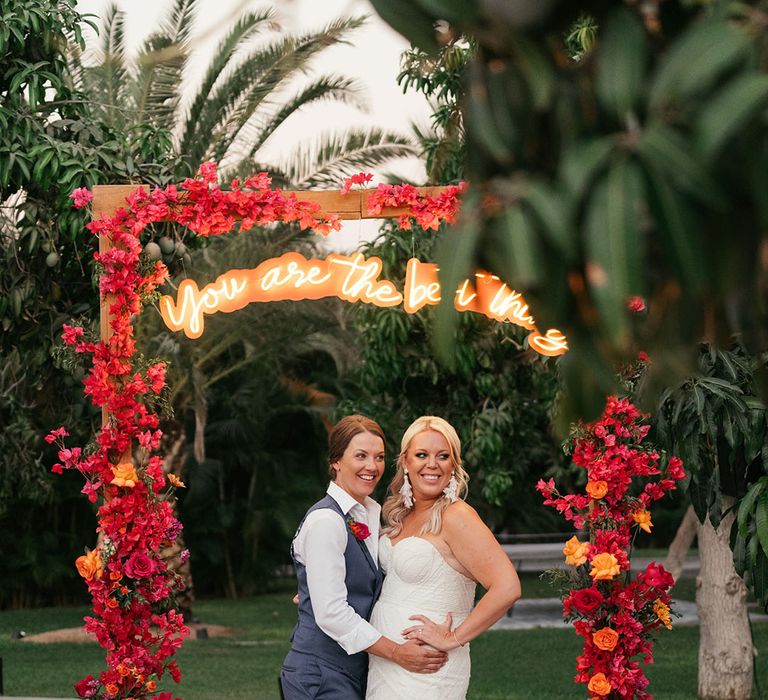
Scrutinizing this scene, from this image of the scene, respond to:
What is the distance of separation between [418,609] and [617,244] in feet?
11.4

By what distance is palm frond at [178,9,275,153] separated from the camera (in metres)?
11.7

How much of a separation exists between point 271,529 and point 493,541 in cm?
1578

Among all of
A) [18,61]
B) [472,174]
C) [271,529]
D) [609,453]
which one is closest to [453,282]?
[472,174]

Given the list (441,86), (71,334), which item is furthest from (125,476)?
(441,86)

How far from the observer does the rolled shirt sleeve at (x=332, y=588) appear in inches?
164

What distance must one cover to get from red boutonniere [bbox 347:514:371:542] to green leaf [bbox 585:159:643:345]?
3.43 m

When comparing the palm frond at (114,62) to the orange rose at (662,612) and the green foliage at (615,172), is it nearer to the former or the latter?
the orange rose at (662,612)

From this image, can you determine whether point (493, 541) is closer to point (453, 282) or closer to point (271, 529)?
point (453, 282)

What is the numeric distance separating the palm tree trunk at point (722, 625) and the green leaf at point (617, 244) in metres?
8.40

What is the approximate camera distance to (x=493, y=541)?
4.26 m

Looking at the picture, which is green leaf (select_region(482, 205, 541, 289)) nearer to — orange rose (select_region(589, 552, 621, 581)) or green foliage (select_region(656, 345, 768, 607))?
green foliage (select_region(656, 345, 768, 607))

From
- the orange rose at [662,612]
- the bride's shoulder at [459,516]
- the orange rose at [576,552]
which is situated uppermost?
the bride's shoulder at [459,516]

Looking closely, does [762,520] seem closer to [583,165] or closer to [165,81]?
[583,165]

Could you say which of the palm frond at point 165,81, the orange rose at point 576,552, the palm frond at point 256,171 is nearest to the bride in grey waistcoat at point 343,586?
the orange rose at point 576,552
